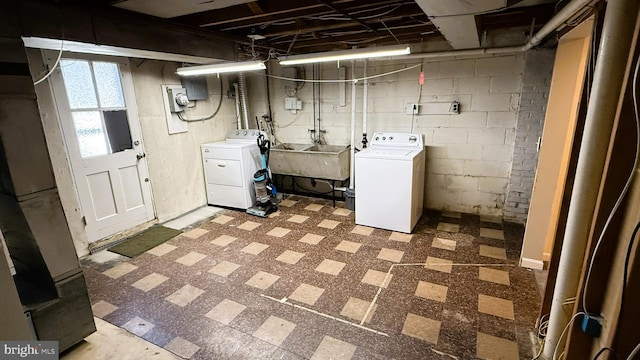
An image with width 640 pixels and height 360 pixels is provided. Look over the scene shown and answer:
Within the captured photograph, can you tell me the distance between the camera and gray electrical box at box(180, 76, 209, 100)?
13.8ft

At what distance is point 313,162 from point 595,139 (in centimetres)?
325

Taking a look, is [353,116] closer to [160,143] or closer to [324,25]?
[324,25]

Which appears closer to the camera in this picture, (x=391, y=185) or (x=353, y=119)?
(x=391, y=185)

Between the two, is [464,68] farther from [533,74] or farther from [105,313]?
[105,313]

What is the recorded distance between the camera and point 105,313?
239 cm

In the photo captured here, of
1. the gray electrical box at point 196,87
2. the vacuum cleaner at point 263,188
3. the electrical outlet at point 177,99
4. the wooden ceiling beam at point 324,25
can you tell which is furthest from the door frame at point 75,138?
the wooden ceiling beam at point 324,25

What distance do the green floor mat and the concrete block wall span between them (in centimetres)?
429

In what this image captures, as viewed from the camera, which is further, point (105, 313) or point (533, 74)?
point (533, 74)

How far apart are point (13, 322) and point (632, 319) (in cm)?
290

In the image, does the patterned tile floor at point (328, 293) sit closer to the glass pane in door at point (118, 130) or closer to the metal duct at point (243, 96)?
the glass pane in door at point (118, 130)

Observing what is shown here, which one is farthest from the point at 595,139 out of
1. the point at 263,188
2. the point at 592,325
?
the point at 263,188

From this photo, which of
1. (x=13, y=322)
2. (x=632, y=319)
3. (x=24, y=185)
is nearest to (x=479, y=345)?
(x=632, y=319)

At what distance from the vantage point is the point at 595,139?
143 cm

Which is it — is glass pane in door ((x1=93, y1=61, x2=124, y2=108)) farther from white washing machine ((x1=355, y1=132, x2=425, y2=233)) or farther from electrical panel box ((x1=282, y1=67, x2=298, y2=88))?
white washing machine ((x1=355, y1=132, x2=425, y2=233))
